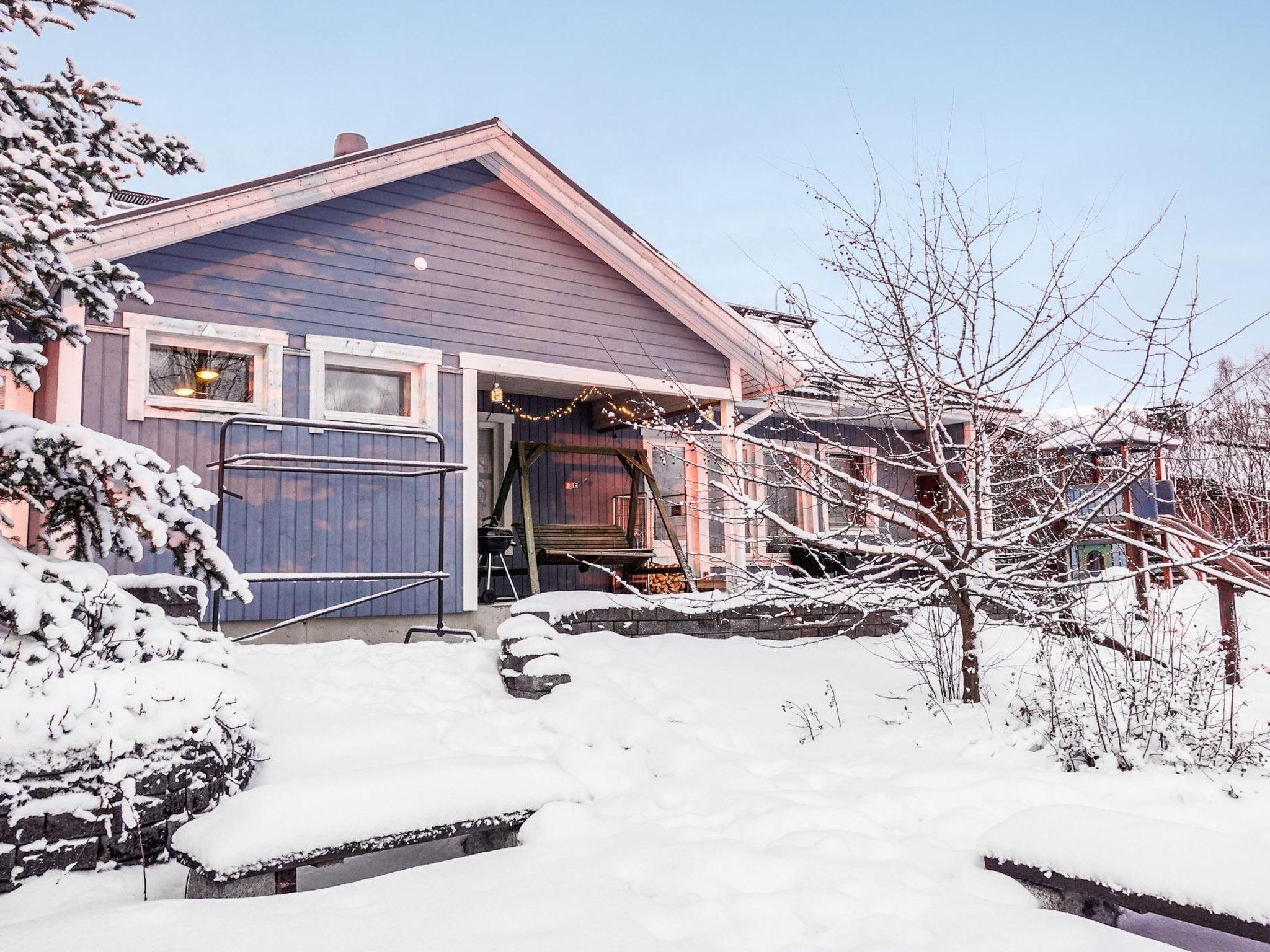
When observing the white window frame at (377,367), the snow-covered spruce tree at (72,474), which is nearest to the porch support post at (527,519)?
the white window frame at (377,367)

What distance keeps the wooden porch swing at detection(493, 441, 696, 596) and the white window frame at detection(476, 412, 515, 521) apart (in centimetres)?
30

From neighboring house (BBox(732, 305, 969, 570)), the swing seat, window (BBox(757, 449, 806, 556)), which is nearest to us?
neighboring house (BBox(732, 305, 969, 570))

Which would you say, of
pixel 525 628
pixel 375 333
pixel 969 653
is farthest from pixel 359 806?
pixel 375 333

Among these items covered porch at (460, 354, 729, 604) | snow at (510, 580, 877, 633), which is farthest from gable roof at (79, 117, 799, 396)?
snow at (510, 580, 877, 633)

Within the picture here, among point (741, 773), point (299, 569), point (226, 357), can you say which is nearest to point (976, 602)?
point (741, 773)

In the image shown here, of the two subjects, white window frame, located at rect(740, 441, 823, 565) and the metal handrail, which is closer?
the metal handrail

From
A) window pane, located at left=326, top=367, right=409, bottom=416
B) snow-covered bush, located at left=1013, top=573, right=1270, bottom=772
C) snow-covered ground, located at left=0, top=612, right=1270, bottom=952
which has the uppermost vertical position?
window pane, located at left=326, top=367, right=409, bottom=416

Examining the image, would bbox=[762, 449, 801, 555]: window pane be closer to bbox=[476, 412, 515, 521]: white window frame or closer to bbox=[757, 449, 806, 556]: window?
bbox=[757, 449, 806, 556]: window

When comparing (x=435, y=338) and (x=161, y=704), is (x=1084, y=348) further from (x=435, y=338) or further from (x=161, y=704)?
(x=435, y=338)

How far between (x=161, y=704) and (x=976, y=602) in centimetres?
464

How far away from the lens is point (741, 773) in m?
4.54

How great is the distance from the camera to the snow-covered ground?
2.71m

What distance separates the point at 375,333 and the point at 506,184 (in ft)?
7.23

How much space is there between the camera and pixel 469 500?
28.3ft
